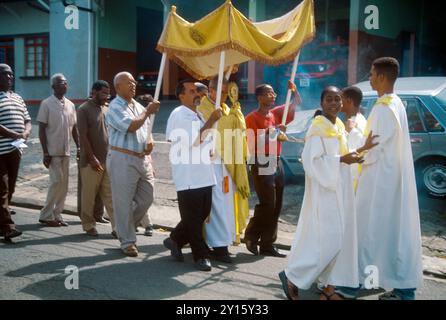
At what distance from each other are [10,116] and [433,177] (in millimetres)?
5646

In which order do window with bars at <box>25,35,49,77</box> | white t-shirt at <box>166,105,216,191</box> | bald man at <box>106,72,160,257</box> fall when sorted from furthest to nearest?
window with bars at <box>25,35,49,77</box>
bald man at <box>106,72,160,257</box>
white t-shirt at <box>166,105,216,191</box>

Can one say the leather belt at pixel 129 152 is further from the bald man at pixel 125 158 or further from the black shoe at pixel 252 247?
the black shoe at pixel 252 247

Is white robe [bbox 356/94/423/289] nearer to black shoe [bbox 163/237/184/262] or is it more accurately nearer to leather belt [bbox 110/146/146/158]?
black shoe [bbox 163/237/184/262]

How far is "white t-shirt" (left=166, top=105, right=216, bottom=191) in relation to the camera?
5129 mm

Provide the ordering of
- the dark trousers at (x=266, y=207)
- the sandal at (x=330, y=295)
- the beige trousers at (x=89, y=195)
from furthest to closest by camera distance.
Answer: the beige trousers at (x=89, y=195)
the dark trousers at (x=266, y=207)
the sandal at (x=330, y=295)

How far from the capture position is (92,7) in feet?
59.9

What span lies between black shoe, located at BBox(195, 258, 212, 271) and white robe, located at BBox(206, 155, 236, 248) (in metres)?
0.36

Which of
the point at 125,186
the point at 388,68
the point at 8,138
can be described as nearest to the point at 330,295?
the point at 388,68

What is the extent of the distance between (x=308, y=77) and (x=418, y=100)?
22.8ft

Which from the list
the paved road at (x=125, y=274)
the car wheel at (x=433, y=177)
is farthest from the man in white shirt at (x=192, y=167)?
the car wheel at (x=433, y=177)

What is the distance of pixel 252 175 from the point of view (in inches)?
228

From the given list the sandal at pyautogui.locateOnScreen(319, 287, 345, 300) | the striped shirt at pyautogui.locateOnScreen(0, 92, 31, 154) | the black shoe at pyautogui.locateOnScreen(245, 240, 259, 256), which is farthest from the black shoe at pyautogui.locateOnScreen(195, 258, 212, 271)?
the striped shirt at pyautogui.locateOnScreen(0, 92, 31, 154)

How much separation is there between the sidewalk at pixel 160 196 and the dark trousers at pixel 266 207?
0.51m

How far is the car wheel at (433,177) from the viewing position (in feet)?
23.9
